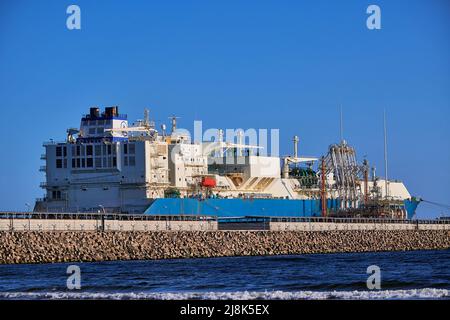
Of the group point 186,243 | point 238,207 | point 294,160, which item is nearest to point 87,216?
point 186,243

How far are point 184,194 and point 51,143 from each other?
9.70 m

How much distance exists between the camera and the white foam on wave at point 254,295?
35.1m

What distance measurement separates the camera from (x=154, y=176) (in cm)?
8250

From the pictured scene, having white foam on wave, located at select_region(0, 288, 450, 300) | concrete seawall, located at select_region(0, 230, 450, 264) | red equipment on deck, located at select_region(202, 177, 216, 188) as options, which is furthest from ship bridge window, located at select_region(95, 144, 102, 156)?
white foam on wave, located at select_region(0, 288, 450, 300)

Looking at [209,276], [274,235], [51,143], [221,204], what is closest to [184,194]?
[221,204]

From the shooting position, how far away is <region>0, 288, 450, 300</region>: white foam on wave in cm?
3506

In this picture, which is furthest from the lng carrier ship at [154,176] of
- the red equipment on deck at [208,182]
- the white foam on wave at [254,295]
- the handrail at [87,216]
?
the white foam on wave at [254,295]

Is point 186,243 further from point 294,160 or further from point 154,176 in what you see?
point 294,160

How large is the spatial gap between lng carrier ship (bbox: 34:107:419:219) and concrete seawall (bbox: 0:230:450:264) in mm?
10677

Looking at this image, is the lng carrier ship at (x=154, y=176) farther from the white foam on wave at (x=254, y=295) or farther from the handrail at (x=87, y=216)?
the white foam on wave at (x=254, y=295)

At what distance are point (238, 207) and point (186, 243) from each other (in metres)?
24.1

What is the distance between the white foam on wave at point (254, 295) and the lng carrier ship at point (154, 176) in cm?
4036

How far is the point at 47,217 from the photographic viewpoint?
194 feet
